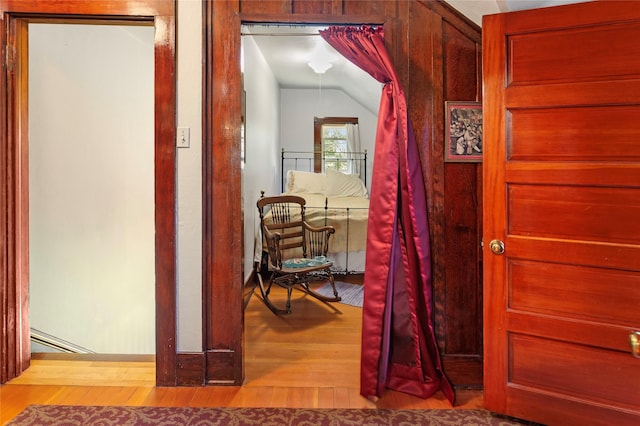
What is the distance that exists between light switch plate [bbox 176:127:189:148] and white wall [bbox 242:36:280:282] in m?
1.14

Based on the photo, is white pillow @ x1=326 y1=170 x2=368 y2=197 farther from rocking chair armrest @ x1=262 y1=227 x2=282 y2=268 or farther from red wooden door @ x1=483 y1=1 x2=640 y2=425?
red wooden door @ x1=483 y1=1 x2=640 y2=425

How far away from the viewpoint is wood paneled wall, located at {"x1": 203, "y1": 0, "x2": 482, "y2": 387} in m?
2.01

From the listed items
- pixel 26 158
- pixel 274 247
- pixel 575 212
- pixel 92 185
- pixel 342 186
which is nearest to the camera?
pixel 575 212

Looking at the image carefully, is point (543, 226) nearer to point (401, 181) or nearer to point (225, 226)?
point (401, 181)

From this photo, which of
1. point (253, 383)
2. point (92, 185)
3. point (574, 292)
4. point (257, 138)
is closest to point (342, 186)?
point (257, 138)

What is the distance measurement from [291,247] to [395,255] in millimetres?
1984

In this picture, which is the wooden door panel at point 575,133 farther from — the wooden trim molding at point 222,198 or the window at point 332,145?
the window at point 332,145

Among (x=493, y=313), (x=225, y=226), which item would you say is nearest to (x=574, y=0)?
(x=493, y=313)

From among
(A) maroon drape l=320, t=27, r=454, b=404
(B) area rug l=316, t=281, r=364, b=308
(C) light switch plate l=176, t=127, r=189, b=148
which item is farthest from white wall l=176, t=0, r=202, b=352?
(B) area rug l=316, t=281, r=364, b=308

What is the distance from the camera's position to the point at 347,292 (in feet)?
12.3

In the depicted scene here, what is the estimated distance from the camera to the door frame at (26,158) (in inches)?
78.2

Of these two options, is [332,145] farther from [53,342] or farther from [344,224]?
[53,342]

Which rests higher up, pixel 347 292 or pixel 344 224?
pixel 344 224

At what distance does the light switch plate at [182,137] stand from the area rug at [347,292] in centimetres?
212
